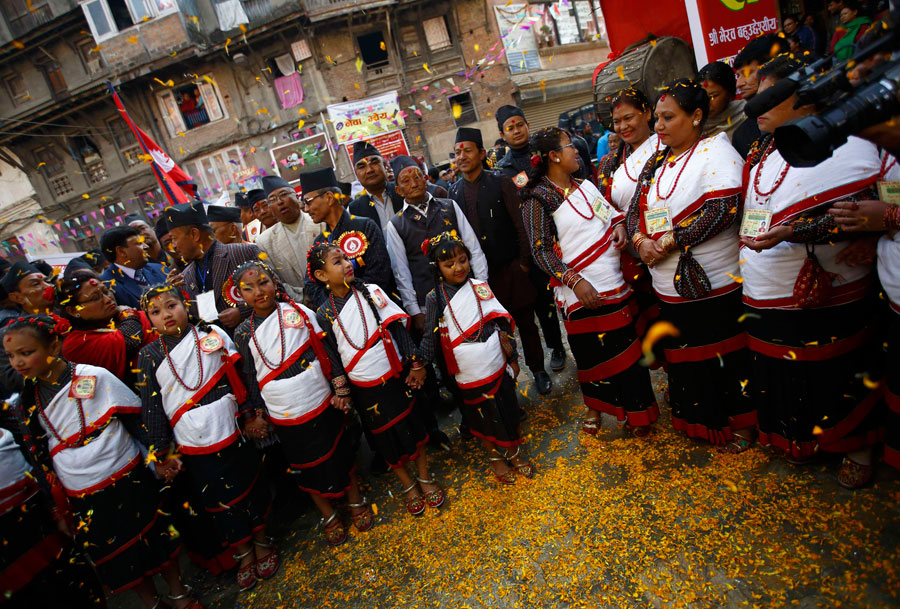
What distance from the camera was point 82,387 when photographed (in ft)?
8.78

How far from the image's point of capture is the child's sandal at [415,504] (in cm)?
→ 308

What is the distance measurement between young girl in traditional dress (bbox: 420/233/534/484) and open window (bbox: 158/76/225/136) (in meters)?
19.0

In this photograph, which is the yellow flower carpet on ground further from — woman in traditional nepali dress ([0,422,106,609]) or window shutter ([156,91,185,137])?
window shutter ([156,91,185,137])

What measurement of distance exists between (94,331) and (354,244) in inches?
76.0

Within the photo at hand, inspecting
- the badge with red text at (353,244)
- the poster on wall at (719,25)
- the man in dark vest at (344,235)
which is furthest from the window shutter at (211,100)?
the poster on wall at (719,25)

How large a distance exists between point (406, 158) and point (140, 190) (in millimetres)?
19704

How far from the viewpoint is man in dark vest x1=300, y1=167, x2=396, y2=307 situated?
339 cm

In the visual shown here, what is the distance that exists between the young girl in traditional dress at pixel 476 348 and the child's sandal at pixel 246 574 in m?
1.81

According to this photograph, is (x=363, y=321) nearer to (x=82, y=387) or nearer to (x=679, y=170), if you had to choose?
(x=82, y=387)

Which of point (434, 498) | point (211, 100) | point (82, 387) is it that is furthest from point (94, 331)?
point (211, 100)

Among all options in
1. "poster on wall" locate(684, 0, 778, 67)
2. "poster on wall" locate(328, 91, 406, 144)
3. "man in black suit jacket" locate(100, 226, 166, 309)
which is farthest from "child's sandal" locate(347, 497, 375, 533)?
"poster on wall" locate(328, 91, 406, 144)

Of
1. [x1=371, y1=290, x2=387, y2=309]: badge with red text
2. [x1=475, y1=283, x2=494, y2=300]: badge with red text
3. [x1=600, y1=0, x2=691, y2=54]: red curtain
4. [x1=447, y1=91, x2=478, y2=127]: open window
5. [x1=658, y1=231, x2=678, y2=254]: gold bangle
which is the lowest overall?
[x1=475, y1=283, x2=494, y2=300]: badge with red text

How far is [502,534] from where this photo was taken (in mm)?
2658

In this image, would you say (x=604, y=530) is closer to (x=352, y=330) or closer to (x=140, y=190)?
(x=352, y=330)
